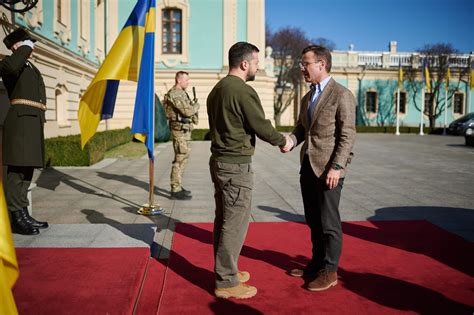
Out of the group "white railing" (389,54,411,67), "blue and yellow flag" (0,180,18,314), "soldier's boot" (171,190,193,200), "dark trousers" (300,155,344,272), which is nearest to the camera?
"blue and yellow flag" (0,180,18,314)

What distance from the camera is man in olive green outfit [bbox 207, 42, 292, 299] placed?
11.8 ft

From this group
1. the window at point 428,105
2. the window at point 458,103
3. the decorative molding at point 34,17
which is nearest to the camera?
the decorative molding at point 34,17

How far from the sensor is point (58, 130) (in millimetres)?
17406

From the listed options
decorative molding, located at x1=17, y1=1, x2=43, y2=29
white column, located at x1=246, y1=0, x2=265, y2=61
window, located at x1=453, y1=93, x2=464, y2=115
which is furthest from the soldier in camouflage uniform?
window, located at x1=453, y1=93, x2=464, y2=115

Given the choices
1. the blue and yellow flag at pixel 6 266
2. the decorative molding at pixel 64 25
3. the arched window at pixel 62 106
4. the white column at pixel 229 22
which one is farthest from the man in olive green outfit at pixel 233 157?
the white column at pixel 229 22

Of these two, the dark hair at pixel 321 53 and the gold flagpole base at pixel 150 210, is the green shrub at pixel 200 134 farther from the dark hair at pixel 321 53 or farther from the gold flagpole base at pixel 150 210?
the dark hair at pixel 321 53

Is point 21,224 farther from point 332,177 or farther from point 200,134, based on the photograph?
point 200,134

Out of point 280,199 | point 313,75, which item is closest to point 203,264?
point 313,75

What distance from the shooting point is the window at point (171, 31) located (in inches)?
1116

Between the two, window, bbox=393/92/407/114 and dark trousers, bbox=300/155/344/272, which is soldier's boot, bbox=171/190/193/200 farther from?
window, bbox=393/92/407/114

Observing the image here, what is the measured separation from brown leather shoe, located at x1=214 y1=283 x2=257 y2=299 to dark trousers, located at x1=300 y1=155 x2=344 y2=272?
0.69 m

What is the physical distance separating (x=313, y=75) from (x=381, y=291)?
1.86m

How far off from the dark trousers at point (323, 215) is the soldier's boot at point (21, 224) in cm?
318

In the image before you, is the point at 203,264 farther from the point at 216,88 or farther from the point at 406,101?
the point at 406,101
